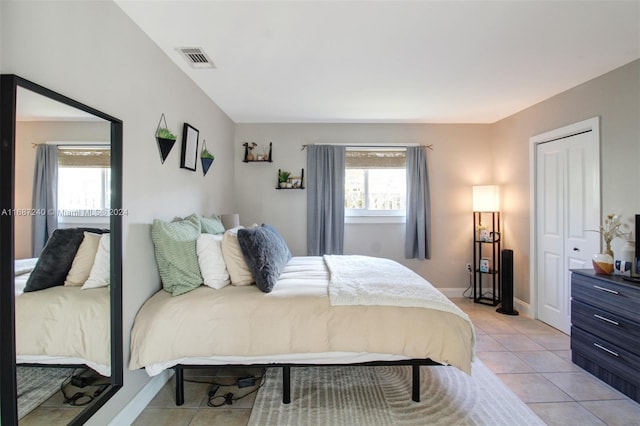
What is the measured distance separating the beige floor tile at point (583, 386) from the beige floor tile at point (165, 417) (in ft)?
8.65

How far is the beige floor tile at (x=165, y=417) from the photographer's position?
183cm

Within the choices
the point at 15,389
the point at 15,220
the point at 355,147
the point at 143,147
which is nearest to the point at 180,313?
the point at 15,389

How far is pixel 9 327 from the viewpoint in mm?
1120

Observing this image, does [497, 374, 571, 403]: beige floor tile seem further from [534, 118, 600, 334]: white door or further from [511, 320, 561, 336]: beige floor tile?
[534, 118, 600, 334]: white door

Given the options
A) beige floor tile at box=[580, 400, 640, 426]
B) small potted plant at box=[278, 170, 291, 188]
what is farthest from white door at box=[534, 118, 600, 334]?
small potted plant at box=[278, 170, 291, 188]

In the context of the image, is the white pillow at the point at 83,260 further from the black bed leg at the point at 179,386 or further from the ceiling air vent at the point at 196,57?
the ceiling air vent at the point at 196,57

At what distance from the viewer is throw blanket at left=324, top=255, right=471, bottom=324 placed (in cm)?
191

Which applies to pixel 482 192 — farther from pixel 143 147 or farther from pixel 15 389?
pixel 15 389

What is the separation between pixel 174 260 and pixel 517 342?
323 cm

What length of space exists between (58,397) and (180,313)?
0.63m

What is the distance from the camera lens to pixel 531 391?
216 centimetres

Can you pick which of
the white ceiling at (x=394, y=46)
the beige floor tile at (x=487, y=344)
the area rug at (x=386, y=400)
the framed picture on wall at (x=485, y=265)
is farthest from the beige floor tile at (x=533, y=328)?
the white ceiling at (x=394, y=46)

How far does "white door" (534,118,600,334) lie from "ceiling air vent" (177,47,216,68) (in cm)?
352

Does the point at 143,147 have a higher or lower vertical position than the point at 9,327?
higher
